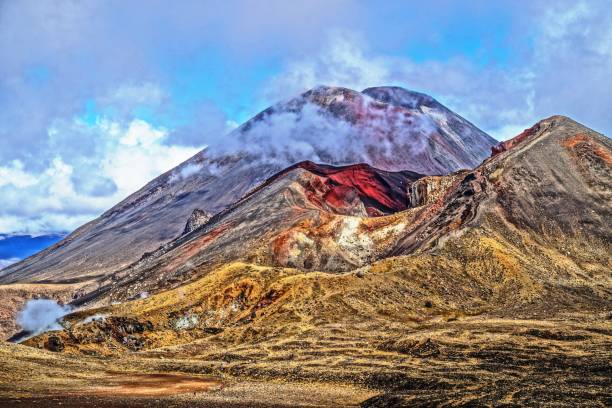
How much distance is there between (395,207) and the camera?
194m

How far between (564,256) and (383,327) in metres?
45.1

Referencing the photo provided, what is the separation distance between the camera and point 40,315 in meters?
121

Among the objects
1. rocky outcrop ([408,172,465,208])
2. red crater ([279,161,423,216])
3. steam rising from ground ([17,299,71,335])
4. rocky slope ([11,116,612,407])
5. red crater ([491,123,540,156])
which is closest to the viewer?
rocky slope ([11,116,612,407])

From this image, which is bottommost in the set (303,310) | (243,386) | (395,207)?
(243,386)

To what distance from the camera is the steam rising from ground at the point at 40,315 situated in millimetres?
105506

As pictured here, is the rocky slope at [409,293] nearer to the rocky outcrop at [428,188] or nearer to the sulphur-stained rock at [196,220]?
the rocky outcrop at [428,188]

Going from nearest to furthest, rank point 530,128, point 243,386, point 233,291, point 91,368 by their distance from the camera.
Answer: point 243,386 < point 91,368 < point 233,291 < point 530,128

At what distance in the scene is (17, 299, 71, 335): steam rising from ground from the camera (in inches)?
4154

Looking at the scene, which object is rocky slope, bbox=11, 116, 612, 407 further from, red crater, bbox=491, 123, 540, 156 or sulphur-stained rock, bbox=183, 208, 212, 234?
sulphur-stained rock, bbox=183, 208, 212, 234

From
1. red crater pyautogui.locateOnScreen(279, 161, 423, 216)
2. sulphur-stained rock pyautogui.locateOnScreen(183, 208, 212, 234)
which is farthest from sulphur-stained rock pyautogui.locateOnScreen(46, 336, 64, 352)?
sulphur-stained rock pyautogui.locateOnScreen(183, 208, 212, 234)

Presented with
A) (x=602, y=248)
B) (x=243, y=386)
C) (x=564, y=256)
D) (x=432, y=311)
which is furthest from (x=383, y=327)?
(x=602, y=248)

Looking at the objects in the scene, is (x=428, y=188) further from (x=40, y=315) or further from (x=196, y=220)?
(x=40, y=315)

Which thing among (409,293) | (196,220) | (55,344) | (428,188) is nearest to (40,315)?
(55,344)

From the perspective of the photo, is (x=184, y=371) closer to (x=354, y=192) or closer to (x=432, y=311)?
(x=432, y=311)
